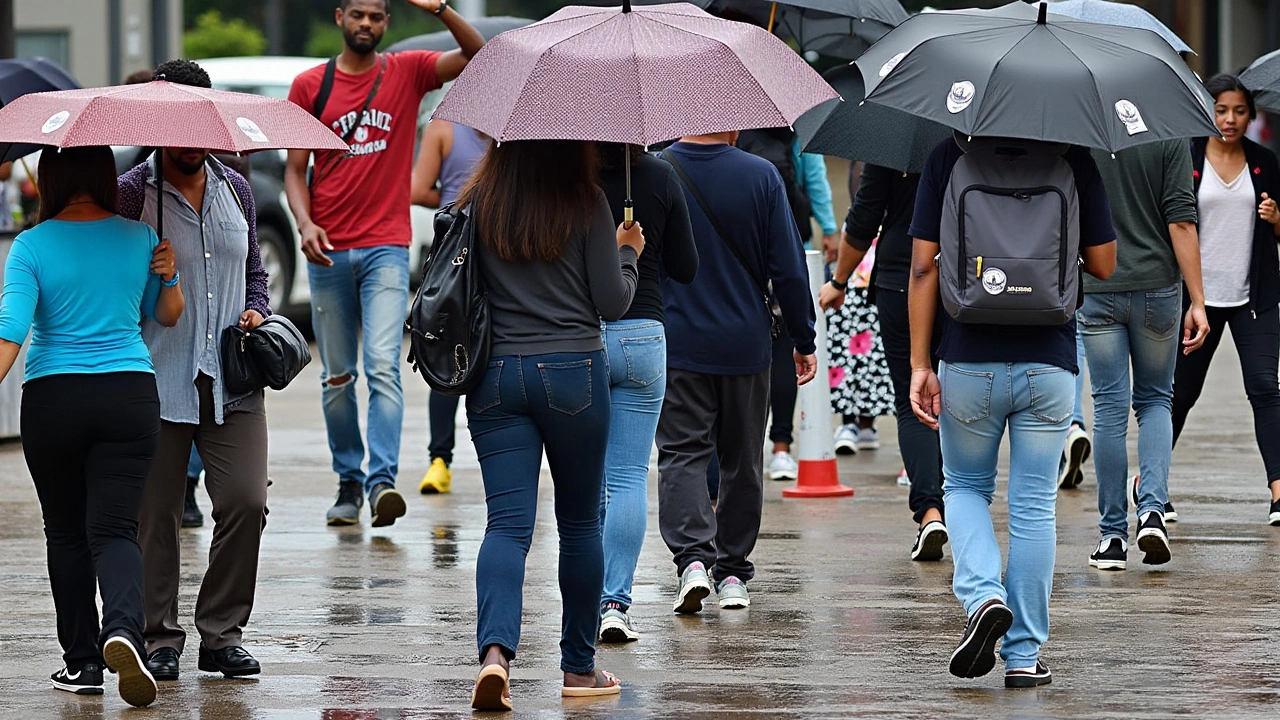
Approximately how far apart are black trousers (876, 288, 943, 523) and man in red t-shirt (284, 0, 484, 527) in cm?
226

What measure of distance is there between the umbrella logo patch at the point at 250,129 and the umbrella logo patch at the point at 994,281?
6.78 feet

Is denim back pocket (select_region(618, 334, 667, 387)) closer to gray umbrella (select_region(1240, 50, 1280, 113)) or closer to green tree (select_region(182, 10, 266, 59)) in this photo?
gray umbrella (select_region(1240, 50, 1280, 113))

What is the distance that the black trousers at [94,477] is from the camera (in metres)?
5.72

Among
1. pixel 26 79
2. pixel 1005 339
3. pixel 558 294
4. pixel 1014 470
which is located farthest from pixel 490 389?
pixel 26 79

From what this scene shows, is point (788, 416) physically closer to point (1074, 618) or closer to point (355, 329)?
point (355, 329)

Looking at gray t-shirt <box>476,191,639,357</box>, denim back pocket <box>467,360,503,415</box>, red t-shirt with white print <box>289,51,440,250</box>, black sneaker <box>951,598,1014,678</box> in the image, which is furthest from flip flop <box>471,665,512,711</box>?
red t-shirt with white print <box>289,51,440,250</box>

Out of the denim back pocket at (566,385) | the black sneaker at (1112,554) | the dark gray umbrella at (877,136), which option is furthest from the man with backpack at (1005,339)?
the black sneaker at (1112,554)

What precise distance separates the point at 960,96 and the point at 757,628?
6.68ft

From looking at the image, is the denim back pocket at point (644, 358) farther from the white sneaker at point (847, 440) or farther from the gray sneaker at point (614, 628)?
the white sneaker at point (847, 440)

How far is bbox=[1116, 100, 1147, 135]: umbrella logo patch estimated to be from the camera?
18.5 ft

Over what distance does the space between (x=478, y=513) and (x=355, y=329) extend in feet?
3.33

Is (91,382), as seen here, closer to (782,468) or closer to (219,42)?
(782,468)

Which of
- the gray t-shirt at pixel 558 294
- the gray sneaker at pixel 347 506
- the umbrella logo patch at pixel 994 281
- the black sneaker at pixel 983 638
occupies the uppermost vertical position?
the umbrella logo patch at pixel 994 281

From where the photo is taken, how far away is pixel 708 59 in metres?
5.77
